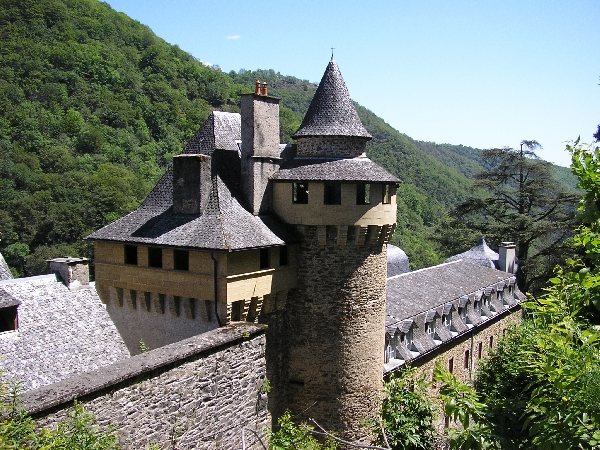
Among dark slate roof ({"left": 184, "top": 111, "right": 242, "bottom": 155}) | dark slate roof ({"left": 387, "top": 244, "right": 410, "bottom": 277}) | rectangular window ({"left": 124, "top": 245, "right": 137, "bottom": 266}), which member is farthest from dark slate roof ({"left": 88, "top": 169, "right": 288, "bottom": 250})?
dark slate roof ({"left": 387, "top": 244, "right": 410, "bottom": 277})

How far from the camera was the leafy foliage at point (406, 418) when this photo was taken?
46.9 feet

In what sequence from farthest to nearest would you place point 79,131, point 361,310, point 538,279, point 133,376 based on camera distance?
point 79,131, point 538,279, point 361,310, point 133,376

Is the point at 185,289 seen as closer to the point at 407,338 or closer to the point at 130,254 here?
the point at 130,254

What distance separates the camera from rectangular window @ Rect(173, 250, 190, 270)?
45.9 ft

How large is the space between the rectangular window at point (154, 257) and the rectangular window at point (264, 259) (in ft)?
8.15

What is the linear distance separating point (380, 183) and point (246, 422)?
6973 mm

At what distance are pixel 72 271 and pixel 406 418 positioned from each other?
35.8 feet

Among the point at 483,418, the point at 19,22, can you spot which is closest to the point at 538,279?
the point at 483,418

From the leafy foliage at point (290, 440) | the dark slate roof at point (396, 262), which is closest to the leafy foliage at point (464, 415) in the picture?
the leafy foliage at point (290, 440)

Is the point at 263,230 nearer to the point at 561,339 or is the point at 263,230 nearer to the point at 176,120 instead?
the point at 561,339

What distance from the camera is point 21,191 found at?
51.2m

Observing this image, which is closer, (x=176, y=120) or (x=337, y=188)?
(x=337, y=188)

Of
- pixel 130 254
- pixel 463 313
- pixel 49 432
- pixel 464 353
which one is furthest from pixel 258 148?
pixel 464 353

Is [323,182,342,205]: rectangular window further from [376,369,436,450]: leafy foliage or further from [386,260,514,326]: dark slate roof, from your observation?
[386,260,514,326]: dark slate roof
